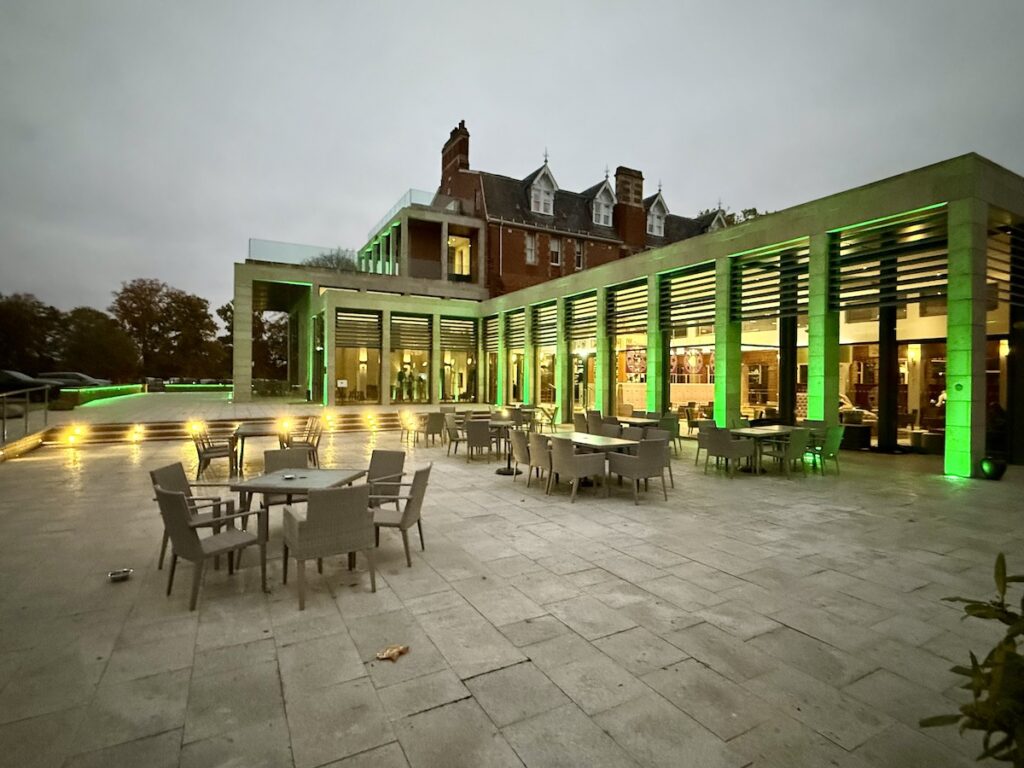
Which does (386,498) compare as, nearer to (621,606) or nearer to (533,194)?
(621,606)

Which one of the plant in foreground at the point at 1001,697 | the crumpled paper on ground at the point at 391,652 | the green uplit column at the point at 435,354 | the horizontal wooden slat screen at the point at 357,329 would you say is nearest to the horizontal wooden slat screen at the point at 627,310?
the green uplit column at the point at 435,354

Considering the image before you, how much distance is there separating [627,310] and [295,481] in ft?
41.4

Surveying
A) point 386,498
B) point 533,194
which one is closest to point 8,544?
point 386,498

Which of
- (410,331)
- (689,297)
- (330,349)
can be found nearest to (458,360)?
(410,331)

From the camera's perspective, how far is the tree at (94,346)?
38969mm

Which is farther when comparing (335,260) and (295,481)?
(335,260)

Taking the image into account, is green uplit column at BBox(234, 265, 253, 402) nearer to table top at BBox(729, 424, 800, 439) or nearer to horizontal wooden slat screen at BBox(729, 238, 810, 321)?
horizontal wooden slat screen at BBox(729, 238, 810, 321)

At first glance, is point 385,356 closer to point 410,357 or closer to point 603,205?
point 410,357

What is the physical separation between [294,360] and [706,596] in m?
31.4

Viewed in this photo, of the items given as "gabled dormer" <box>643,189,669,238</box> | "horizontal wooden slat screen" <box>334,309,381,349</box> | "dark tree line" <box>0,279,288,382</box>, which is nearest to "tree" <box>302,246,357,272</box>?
"horizontal wooden slat screen" <box>334,309,381,349</box>

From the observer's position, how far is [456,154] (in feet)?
99.2

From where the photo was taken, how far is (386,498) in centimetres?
514

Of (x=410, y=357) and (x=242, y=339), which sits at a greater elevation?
(x=242, y=339)

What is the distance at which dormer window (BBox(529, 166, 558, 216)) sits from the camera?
2858 centimetres
